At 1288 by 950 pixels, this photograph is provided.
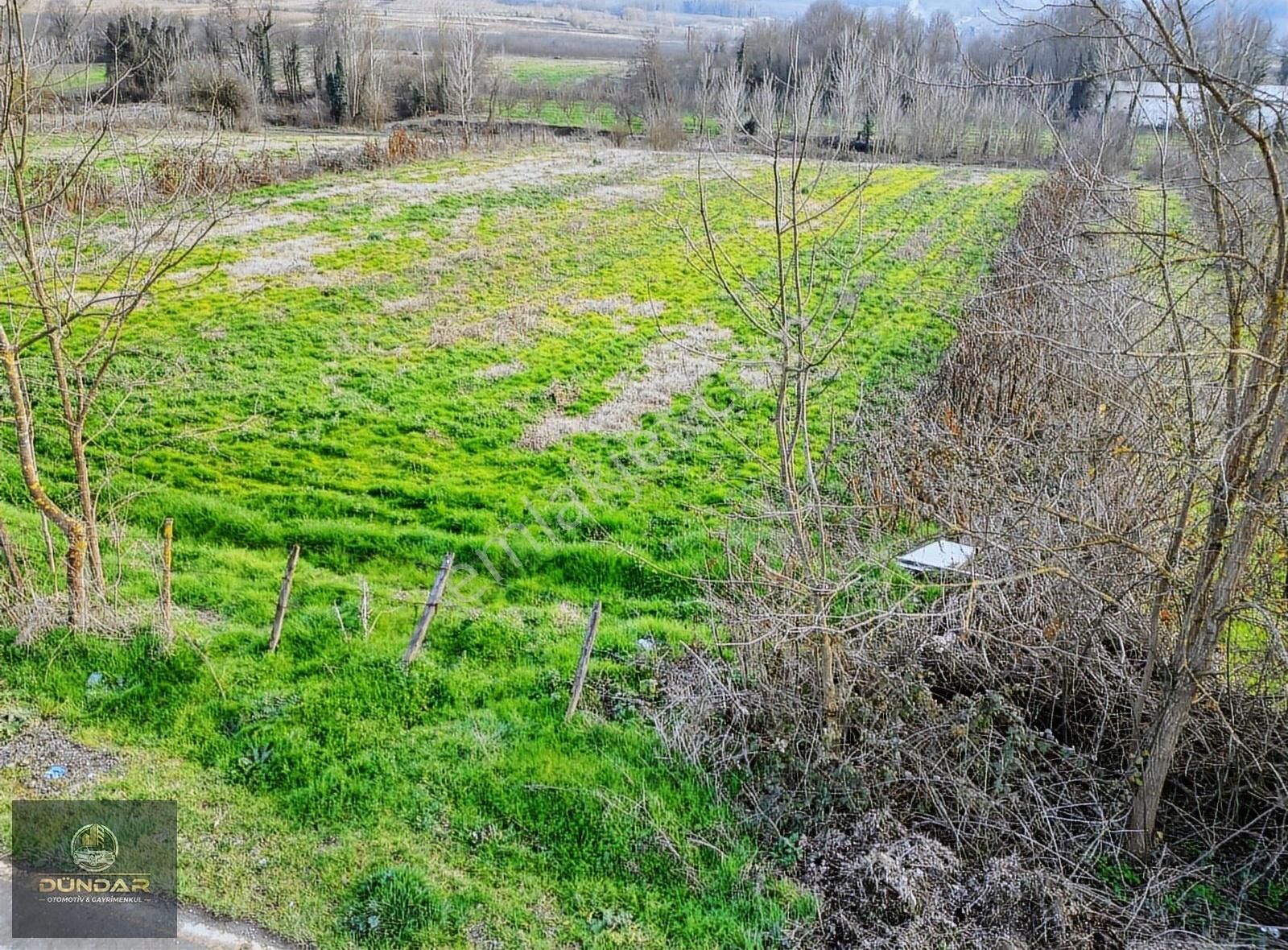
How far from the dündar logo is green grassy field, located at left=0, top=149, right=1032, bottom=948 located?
0.33 meters

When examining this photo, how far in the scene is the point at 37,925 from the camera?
477 centimetres

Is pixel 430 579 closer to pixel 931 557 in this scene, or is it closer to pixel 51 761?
pixel 51 761

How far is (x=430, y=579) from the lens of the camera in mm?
8484

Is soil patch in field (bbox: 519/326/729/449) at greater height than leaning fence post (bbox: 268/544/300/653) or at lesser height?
greater

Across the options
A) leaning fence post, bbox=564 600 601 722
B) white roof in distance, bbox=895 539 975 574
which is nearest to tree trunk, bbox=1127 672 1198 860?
white roof in distance, bbox=895 539 975 574

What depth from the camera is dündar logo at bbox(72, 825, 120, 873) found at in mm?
5117

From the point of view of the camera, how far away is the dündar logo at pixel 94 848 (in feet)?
16.8

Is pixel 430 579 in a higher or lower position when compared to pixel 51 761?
higher

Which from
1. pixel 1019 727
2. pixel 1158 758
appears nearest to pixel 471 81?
pixel 1019 727

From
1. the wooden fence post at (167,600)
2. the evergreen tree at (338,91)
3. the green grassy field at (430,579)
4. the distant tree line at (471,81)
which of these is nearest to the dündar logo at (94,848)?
the green grassy field at (430,579)

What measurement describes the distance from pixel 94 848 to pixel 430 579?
369 centimetres

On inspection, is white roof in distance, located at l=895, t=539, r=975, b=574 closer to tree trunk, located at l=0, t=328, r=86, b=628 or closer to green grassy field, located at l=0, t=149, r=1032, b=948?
green grassy field, located at l=0, t=149, r=1032, b=948

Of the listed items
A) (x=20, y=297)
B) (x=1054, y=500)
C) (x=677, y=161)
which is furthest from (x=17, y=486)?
(x=677, y=161)

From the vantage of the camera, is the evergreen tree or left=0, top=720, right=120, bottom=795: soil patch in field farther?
the evergreen tree
